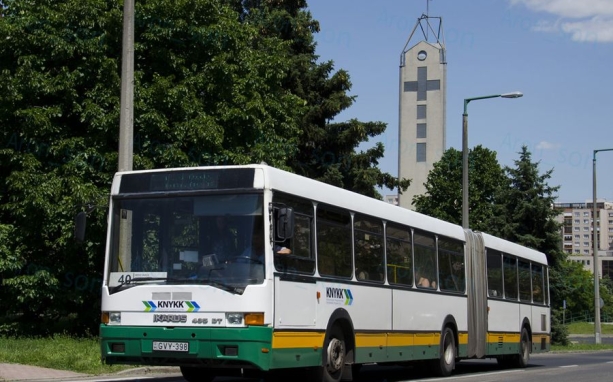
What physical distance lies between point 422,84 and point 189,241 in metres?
91.6

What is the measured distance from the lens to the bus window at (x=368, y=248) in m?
14.5

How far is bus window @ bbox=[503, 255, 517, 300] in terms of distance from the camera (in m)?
22.3

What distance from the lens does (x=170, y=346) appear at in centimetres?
1184

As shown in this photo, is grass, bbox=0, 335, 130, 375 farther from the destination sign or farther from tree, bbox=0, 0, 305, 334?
the destination sign

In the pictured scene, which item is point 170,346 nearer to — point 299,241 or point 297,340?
point 297,340

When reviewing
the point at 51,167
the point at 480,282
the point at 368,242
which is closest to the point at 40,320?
the point at 51,167

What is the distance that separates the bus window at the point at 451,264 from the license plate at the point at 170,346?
→ 763 cm

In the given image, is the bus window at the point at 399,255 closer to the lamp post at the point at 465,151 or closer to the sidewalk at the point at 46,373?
the sidewalk at the point at 46,373

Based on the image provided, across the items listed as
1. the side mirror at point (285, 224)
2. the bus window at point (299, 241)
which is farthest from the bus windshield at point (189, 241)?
the bus window at point (299, 241)

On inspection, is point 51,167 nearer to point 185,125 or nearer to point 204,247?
point 185,125

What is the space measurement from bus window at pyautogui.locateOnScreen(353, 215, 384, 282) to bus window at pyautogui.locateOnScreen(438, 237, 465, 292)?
3.30 metres

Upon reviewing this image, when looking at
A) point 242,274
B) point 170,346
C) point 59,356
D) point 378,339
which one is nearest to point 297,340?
point 242,274

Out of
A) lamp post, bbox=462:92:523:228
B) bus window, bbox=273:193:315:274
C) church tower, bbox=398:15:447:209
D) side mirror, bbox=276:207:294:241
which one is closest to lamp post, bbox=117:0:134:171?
bus window, bbox=273:193:315:274

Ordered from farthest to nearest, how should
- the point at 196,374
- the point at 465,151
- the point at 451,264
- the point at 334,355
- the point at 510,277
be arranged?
1. the point at 465,151
2. the point at 510,277
3. the point at 451,264
4. the point at 196,374
5. the point at 334,355
